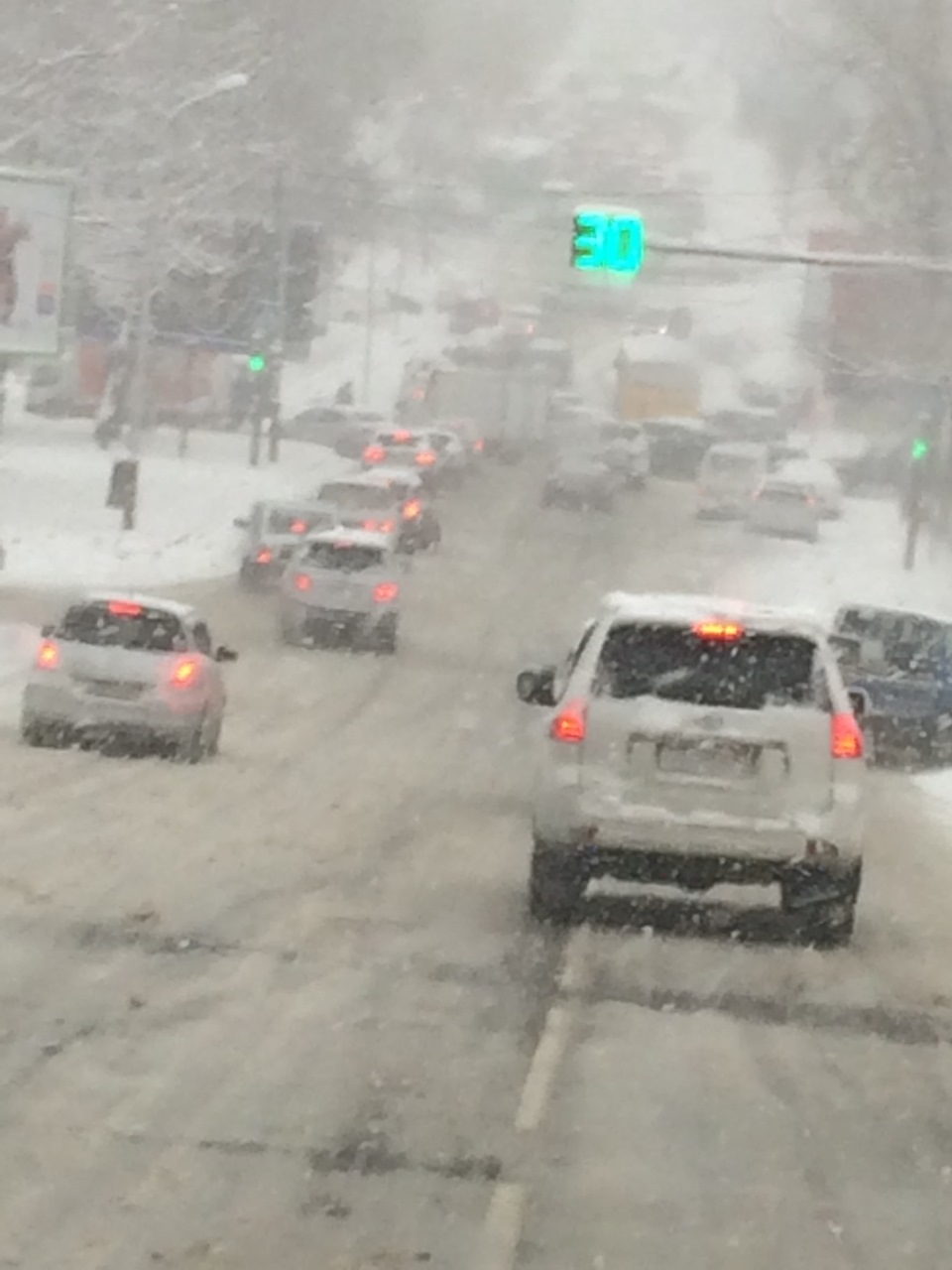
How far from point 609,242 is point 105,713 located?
9.43 metres

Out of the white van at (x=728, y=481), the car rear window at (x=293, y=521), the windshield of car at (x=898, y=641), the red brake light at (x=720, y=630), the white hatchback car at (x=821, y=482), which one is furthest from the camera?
the white hatchback car at (x=821, y=482)

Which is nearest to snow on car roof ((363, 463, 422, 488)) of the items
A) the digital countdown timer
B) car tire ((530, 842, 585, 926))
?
the digital countdown timer

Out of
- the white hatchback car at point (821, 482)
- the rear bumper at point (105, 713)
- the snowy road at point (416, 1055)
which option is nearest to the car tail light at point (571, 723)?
the snowy road at point (416, 1055)

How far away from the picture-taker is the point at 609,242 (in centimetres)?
3072

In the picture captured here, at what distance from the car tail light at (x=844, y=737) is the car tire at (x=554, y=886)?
4.92 ft

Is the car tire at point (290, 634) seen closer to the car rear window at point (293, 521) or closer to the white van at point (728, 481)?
the car rear window at point (293, 521)

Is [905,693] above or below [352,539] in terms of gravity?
below

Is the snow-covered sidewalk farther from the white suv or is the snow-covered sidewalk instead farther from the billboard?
the white suv

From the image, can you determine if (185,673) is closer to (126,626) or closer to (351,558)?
(126,626)

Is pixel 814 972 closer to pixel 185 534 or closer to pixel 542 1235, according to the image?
pixel 542 1235

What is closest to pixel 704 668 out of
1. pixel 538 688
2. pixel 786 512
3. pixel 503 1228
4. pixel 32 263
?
pixel 538 688

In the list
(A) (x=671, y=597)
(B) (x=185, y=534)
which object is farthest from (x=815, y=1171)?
(B) (x=185, y=534)

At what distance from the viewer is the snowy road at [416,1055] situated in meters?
8.49

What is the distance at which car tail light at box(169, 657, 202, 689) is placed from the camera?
24078 mm
